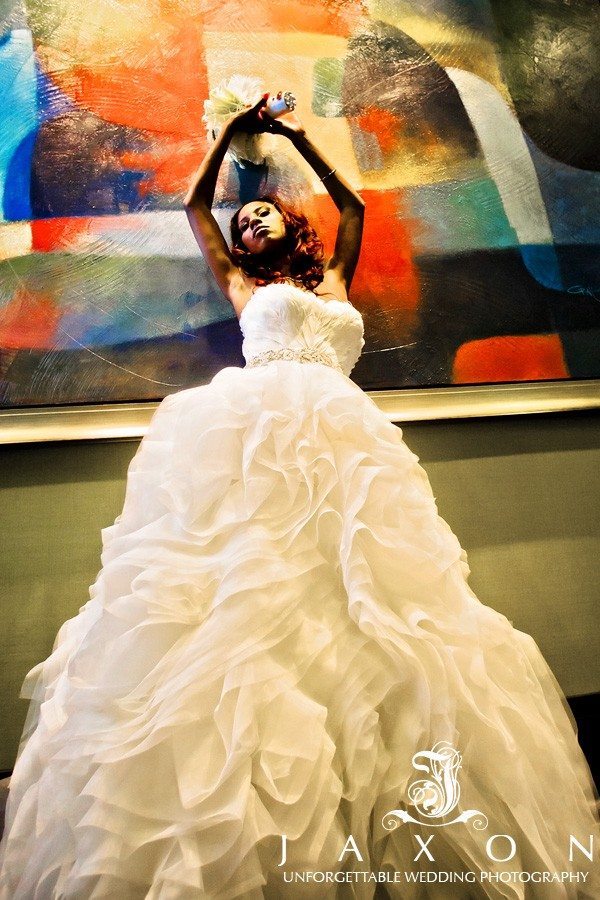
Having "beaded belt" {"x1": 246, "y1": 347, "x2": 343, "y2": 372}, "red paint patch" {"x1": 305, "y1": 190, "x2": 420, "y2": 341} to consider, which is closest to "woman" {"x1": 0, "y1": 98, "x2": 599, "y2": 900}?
"beaded belt" {"x1": 246, "y1": 347, "x2": 343, "y2": 372}

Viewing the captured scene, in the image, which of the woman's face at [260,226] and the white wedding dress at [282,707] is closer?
the white wedding dress at [282,707]

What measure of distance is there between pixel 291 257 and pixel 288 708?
4.88 ft

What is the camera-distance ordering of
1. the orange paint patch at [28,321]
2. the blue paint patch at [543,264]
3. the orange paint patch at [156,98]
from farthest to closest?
the blue paint patch at [543,264]
the orange paint patch at [156,98]
the orange paint patch at [28,321]

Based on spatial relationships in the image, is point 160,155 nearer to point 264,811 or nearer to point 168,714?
point 168,714

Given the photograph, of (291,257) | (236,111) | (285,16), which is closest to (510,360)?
(291,257)

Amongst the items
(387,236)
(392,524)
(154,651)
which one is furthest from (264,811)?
(387,236)

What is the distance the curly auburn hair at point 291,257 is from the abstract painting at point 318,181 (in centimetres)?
16

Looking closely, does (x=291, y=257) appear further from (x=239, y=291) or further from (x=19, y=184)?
(x=19, y=184)

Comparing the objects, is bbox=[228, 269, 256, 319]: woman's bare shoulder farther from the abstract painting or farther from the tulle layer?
the tulle layer

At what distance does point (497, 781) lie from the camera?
4.19 ft

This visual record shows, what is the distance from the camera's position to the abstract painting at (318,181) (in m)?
2.34

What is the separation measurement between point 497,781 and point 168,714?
60cm
